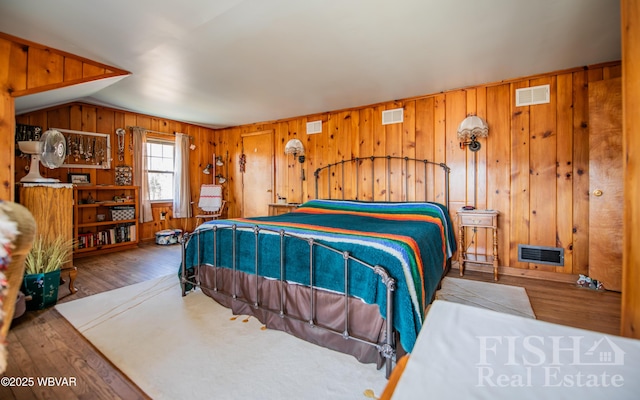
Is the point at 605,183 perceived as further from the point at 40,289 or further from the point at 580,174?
the point at 40,289

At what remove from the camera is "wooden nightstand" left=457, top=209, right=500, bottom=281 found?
3.11m

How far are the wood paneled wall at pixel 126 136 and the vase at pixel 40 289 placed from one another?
231cm

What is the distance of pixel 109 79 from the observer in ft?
10.2

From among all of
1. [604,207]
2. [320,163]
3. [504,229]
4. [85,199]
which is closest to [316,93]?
[320,163]

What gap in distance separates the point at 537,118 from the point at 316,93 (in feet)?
8.81

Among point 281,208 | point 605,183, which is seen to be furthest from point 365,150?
point 605,183

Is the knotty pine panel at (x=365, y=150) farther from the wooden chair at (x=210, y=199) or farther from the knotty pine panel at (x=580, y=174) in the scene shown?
the wooden chair at (x=210, y=199)

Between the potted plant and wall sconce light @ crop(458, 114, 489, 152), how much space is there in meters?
4.44

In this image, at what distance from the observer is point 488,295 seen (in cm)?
266

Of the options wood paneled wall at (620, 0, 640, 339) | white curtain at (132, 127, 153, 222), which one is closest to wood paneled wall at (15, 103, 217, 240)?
white curtain at (132, 127, 153, 222)

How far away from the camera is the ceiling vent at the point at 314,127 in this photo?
4.73m

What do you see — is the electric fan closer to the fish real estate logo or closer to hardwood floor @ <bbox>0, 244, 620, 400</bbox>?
hardwood floor @ <bbox>0, 244, 620, 400</bbox>

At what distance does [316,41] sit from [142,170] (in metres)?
4.13

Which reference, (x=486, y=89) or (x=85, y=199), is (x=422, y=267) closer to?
(x=486, y=89)
